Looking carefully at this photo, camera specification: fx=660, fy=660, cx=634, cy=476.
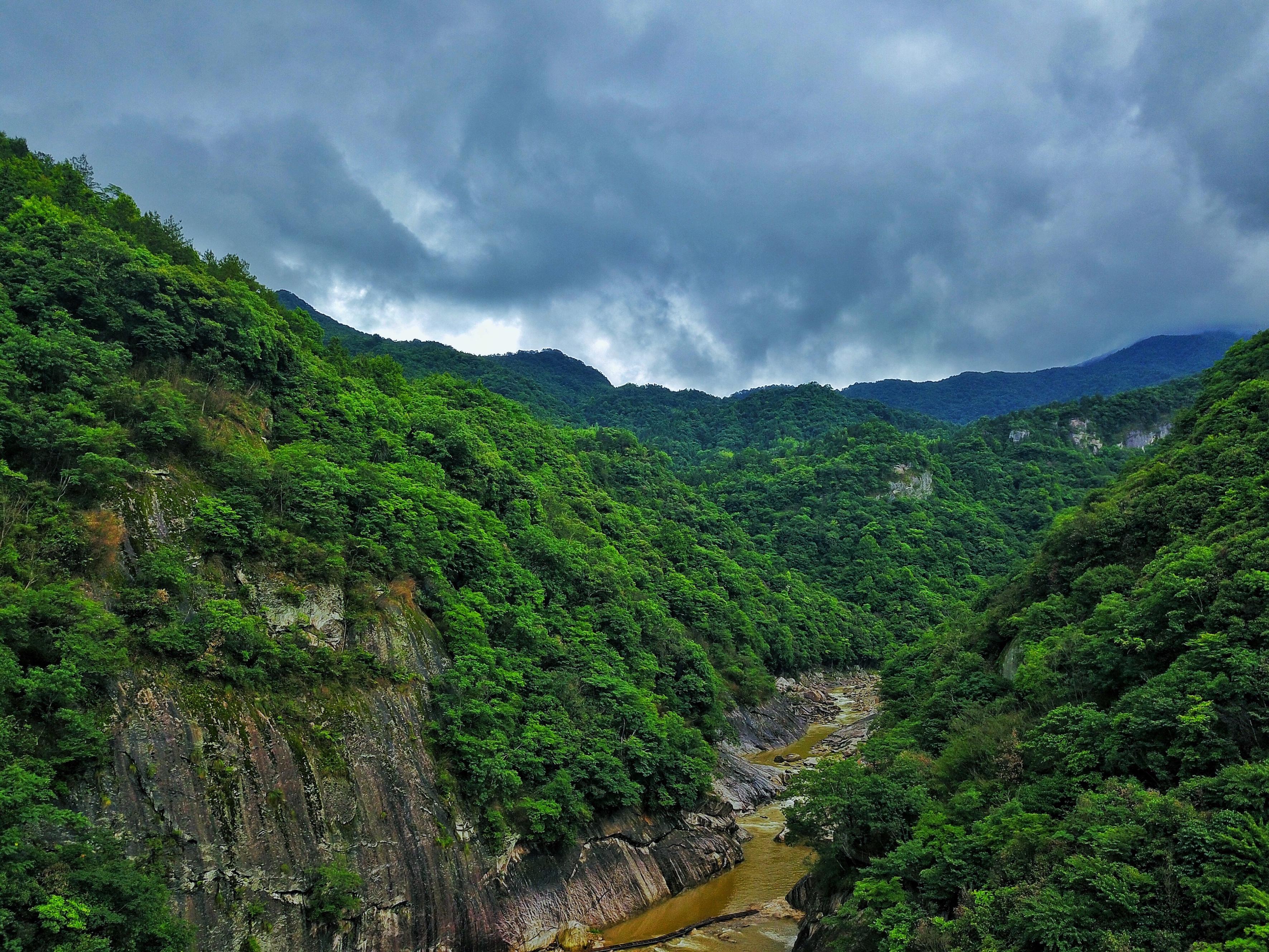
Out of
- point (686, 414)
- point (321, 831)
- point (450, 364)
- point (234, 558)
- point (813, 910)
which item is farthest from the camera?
point (686, 414)

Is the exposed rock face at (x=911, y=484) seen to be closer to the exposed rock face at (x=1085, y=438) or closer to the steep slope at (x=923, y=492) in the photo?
the steep slope at (x=923, y=492)

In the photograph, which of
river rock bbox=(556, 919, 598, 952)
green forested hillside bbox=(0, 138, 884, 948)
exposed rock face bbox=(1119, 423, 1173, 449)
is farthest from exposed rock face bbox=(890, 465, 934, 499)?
river rock bbox=(556, 919, 598, 952)

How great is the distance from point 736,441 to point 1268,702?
Answer: 166 meters

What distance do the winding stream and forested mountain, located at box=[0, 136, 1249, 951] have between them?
4011mm

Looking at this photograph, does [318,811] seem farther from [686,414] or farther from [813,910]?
[686,414]

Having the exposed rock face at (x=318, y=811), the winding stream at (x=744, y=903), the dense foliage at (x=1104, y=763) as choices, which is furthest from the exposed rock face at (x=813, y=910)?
the exposed rock face at (x=318, y=811)

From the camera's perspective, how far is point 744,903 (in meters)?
29.3

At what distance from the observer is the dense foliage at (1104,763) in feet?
44.2

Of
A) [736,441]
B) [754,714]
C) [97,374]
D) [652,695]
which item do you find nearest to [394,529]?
[97,374]

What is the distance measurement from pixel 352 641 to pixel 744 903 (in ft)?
67.3

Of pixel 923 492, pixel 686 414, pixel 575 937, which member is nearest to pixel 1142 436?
pixel 923 492

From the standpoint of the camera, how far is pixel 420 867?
2234cm

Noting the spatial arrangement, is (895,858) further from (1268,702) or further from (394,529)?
(394,529)

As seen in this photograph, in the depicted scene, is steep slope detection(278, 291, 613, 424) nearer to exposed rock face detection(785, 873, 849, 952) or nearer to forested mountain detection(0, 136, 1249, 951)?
forested mountain detection(0, 136, 1249, 951)
